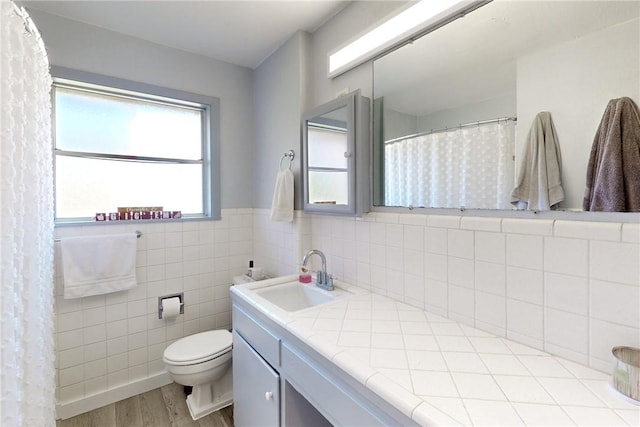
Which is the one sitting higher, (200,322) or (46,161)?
(46,161)

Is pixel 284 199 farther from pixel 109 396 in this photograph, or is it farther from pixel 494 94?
pixel 109 396

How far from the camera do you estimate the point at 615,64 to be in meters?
0.80

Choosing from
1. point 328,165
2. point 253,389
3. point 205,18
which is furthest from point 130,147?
point 253,389

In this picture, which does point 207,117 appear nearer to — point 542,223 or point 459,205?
point 459,205

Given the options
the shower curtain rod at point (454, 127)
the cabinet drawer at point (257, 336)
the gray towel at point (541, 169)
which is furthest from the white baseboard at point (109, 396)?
the gray towel at point (541, 169)

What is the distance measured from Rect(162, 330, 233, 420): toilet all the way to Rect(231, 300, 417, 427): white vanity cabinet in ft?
0.87

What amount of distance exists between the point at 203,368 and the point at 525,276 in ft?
5.84

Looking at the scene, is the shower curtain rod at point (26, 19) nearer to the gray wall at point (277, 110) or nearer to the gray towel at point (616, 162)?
the gray wall at point (277, 110)

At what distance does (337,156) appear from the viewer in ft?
5.46

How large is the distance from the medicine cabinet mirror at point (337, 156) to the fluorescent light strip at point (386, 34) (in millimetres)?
201

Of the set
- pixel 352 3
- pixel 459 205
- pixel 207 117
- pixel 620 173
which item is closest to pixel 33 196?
pixel 207 117

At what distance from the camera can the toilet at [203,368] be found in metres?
1.75

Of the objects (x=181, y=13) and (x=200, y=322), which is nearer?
(x=181, y=13)

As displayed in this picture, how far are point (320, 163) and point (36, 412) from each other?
1.62 m
